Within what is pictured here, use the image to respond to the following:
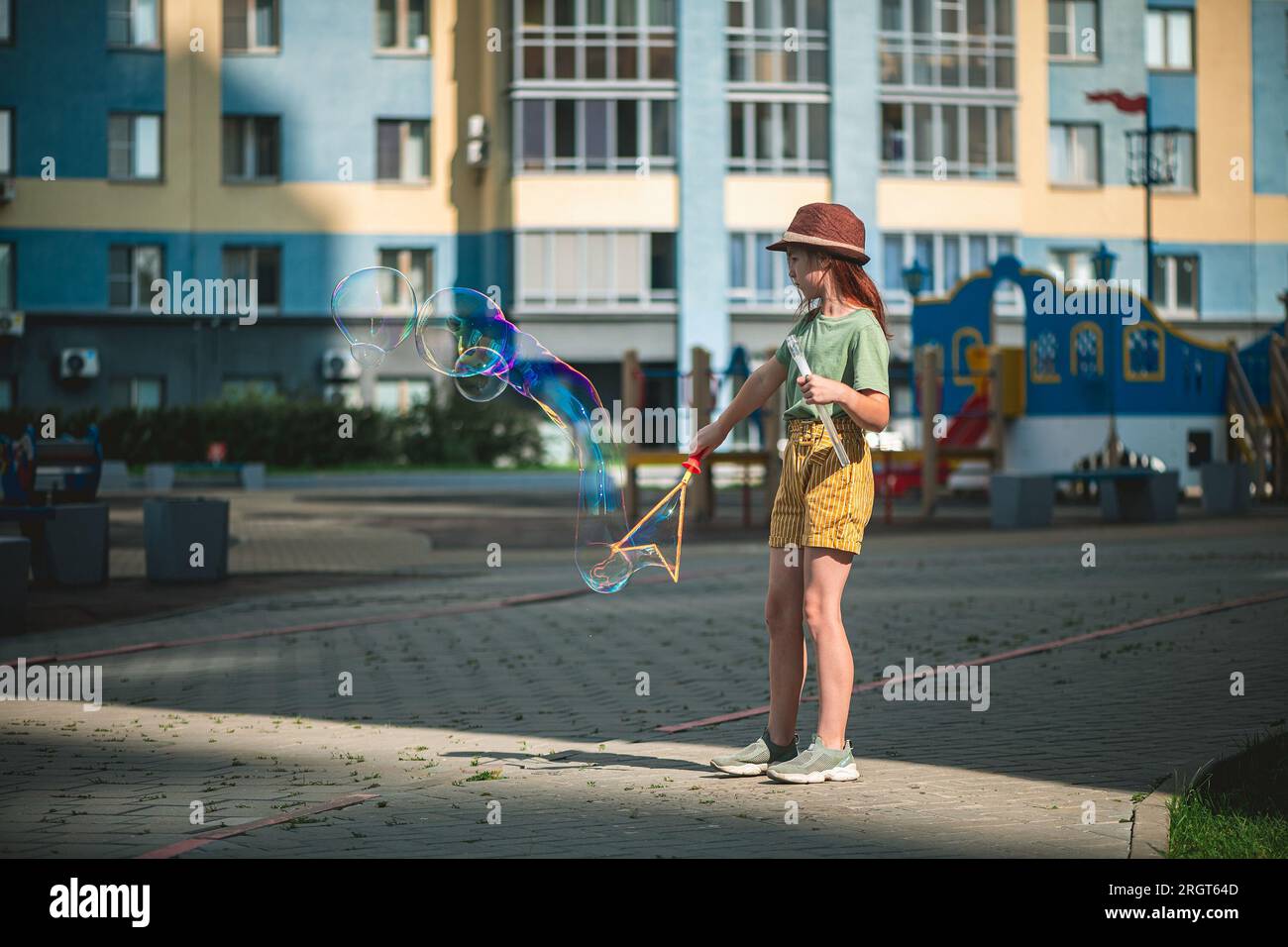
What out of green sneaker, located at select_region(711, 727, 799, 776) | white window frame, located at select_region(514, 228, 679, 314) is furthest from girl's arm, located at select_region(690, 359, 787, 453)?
white window frame, located at select_region(514, 228, 679, 314)

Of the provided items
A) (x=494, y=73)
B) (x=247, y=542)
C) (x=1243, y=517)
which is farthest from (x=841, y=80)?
(x=247, y=542)

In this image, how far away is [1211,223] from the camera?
5609 centimetres

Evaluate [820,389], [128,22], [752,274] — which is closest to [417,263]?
[752,274]

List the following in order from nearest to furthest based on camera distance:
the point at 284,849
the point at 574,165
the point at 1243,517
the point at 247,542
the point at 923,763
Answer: the point at 284,849 < the point at 923,763 < the point at 247,542 < the point at 1243,517 < the point at 574,165

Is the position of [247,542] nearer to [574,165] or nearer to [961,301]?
[961,301]

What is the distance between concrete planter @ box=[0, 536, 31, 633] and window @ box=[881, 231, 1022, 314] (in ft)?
136

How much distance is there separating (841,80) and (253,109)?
16.2m

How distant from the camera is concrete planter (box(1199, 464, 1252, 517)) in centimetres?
2719

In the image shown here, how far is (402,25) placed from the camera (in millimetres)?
51969

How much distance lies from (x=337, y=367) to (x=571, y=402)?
43.3m

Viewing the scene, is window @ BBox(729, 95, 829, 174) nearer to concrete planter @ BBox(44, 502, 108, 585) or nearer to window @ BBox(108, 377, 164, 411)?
window @ BBox(108, 377, 164, 411)

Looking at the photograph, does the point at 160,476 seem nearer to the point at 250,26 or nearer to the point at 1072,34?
the point at 250,26

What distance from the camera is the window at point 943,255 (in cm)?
5253

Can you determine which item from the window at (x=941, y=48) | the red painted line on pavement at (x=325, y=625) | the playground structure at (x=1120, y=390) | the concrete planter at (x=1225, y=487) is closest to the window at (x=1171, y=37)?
the window at (x=941, y=48)
